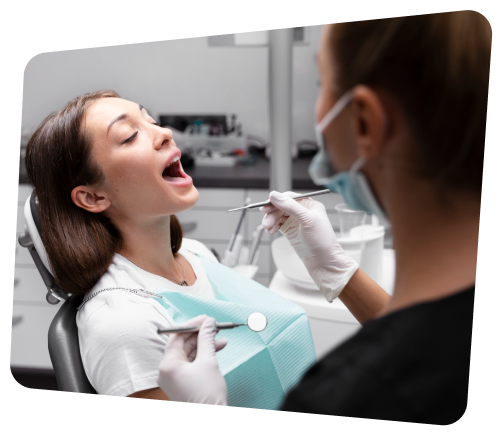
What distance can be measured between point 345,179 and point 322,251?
0.24m

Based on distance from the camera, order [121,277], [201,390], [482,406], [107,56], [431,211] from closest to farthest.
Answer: [431,211] < [482,406] < [201,390] < [121,277] < [107,56]

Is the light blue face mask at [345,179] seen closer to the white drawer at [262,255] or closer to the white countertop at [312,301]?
the white countertop at [312,301]

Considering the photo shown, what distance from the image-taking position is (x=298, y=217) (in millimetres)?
1095

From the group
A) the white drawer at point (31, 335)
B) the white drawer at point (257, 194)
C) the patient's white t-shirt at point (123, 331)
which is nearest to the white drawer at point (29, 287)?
the white drawer at point (31, 335)

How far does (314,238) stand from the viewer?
1102 mm

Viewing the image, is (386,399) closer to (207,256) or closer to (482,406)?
(482,406)

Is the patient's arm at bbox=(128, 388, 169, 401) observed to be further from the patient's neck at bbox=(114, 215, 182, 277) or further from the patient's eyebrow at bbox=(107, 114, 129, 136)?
the patient's eyebrow at bbox=(107, 114, 129, 136)

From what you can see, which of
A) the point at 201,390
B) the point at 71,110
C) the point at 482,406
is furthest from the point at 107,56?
the point at 482,406

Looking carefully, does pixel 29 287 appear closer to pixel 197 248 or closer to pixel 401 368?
pixel 197 248

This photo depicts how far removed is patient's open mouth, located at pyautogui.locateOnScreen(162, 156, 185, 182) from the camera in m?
1.13

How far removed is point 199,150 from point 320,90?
0.43 meters

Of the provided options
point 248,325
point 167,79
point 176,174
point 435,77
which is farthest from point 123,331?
point 435,77

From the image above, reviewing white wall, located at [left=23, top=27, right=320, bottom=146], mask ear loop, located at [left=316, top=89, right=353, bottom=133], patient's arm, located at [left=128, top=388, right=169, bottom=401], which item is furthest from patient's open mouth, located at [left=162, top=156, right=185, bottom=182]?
patient's arm, located at [left=128, top=388, right=169, bottom=401]

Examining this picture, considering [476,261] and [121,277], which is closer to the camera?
[476,261]
